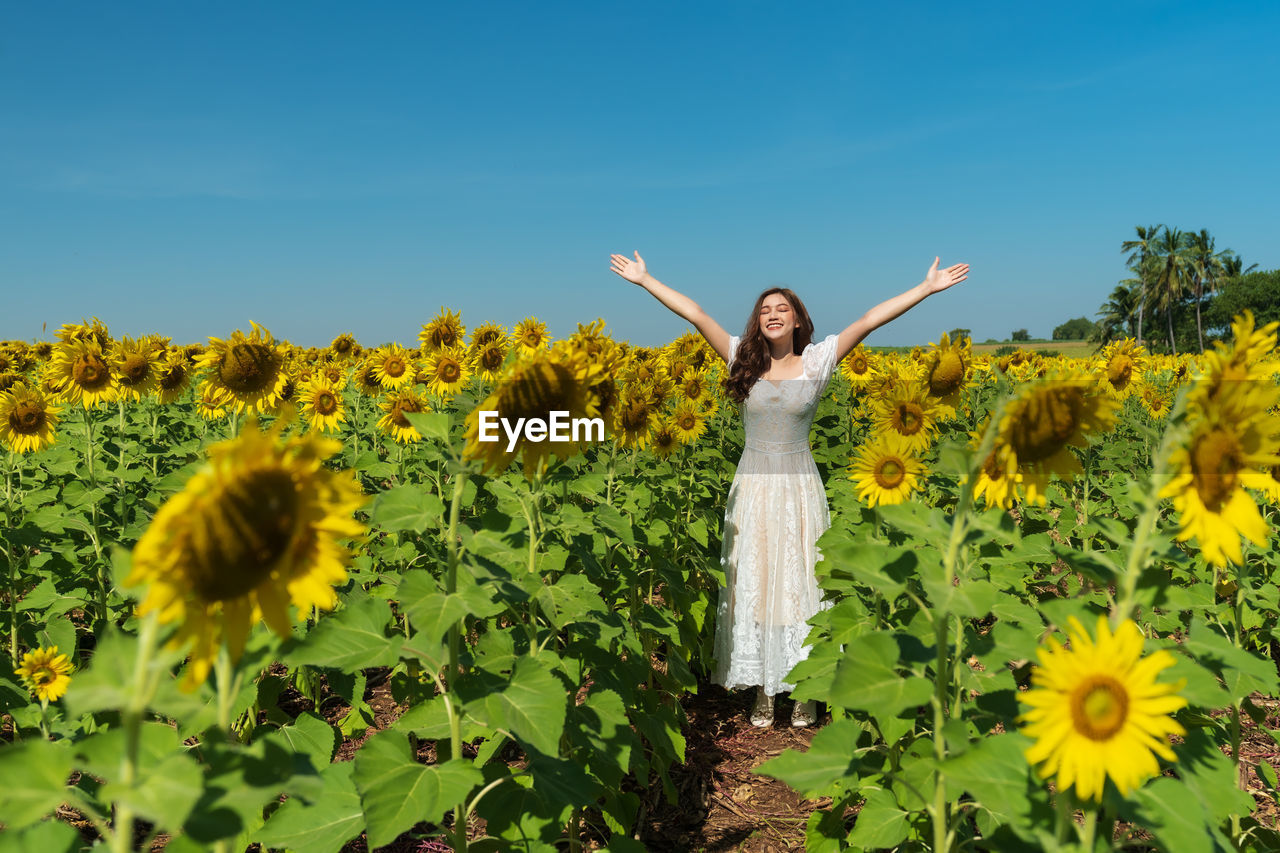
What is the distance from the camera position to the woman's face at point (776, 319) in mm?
4996

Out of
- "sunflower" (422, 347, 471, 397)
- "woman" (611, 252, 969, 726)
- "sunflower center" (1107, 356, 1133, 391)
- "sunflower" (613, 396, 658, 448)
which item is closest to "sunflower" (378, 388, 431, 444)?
"sunflower" (422, 347, 471, 397)

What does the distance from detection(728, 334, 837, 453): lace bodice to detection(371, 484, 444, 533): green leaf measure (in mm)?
3329

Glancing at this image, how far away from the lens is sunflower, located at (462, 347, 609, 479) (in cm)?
194

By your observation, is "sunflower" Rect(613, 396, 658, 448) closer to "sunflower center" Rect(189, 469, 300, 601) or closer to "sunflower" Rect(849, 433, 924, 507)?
"sunflower" Rect(849, 433, 924, 507)

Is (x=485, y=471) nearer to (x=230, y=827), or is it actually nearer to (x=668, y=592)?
(x=230, y=827)

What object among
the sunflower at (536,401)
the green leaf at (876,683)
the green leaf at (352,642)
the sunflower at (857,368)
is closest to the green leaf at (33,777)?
the green leaf at (352,642)

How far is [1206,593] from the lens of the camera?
274cm

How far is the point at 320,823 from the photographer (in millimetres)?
1739

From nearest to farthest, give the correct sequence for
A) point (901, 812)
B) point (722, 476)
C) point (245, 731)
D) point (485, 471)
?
point (485, 471), point (901, 812), point (245, 731), point (722, 476)

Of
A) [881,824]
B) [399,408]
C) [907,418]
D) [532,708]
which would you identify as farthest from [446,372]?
[881,824]

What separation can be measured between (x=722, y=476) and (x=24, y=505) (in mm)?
4598

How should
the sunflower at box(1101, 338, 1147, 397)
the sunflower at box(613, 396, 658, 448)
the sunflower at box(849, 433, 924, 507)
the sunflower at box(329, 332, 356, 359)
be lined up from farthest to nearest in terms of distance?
the sunflower at box(329, 332, 356, 359), the sunflower at box(1101, 338, 1147, 397), the sunflower at box(613, 396, 658, 448), the sunflower at box(849, 433, 924, 507)

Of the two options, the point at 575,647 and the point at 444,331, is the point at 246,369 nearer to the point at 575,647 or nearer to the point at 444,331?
the point at 575,647

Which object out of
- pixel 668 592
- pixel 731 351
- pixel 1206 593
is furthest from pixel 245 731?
pixel 1206 593
